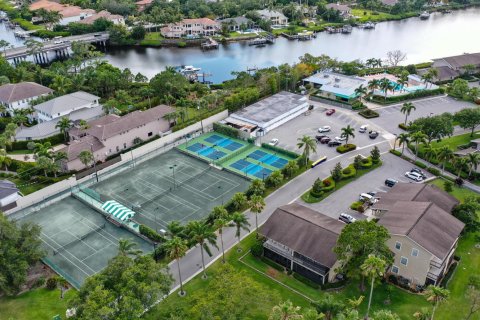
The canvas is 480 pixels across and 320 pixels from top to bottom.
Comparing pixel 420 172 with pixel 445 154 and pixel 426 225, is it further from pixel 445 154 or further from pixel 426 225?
pixel 426 225

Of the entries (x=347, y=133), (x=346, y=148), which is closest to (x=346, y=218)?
(x=346, y=148)

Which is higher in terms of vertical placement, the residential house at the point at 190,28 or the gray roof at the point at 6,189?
the residential house at the point at 190,28

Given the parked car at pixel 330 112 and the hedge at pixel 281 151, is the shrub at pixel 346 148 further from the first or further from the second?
the parked car at pixel 330 112

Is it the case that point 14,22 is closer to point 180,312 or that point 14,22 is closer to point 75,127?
point 75,127

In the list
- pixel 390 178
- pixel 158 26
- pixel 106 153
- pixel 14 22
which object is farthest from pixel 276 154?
pixel 14 22

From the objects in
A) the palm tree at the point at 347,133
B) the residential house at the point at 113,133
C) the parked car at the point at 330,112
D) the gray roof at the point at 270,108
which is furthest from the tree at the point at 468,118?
the residential house at the point at 113,133
